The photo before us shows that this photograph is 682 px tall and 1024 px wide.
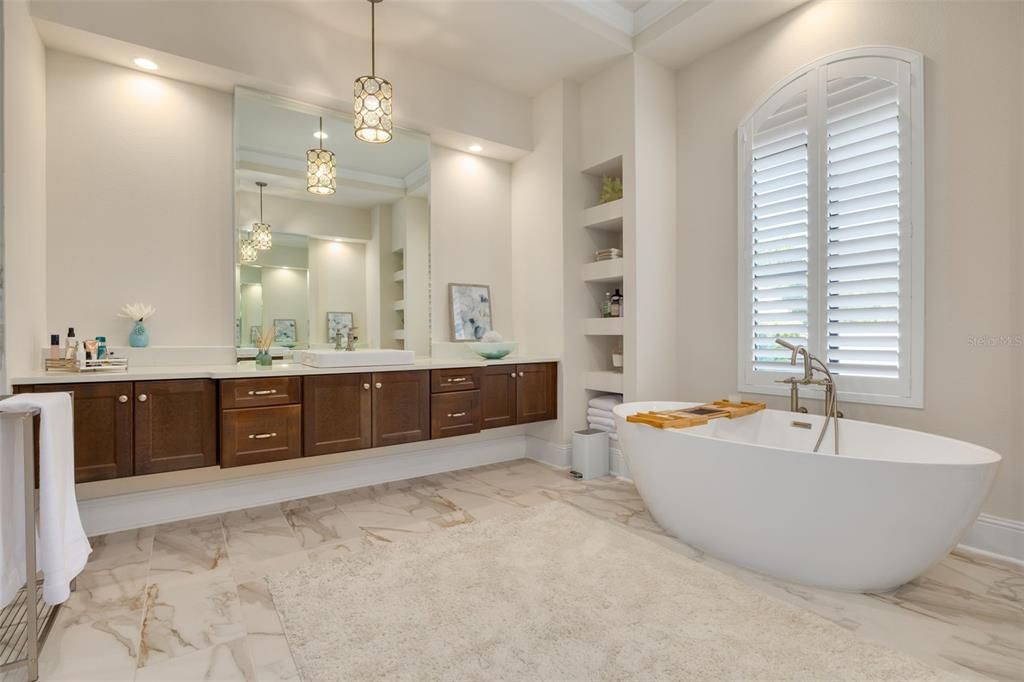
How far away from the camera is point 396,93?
349cm

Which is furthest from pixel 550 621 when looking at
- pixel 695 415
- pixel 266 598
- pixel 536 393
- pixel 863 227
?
pixel 863 227

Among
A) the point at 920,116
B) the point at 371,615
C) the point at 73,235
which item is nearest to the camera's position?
the point at 371,615

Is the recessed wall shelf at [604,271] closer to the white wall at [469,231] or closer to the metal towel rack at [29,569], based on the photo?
the white wall at [469,231]

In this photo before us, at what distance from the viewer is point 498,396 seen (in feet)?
12.2

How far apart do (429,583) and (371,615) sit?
30 cm

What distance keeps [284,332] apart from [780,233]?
322 centimetres

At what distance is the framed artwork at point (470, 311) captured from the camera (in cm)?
404

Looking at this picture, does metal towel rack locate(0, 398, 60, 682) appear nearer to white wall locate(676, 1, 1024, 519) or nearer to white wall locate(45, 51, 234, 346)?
white wall locate(45, 51, 234, 346)

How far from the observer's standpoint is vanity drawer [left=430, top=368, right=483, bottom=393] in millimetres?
3393

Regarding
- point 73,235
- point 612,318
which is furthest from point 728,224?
point 73,235

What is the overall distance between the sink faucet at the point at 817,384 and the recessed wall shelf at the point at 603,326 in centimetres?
106

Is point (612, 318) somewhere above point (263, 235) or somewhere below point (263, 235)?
below

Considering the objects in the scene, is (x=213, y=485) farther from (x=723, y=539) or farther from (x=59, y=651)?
(x=723, y=539)

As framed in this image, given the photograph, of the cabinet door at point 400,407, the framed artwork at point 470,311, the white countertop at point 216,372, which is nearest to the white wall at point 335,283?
the white countertop at point 216,372
